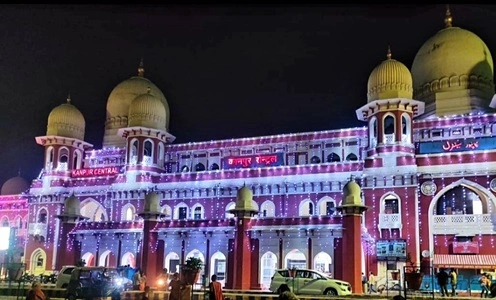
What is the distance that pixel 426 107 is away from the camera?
136ft

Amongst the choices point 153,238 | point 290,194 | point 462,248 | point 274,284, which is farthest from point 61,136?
point 462,248

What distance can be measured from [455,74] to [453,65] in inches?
27.6

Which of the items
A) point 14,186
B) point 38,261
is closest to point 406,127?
point 38,261

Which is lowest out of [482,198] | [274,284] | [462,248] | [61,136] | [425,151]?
[274,284]

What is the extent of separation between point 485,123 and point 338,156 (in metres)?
9.91

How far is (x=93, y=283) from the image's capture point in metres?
Answer: 22.9

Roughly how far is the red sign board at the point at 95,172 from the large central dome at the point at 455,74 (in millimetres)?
23861

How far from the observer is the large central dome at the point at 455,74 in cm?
4025

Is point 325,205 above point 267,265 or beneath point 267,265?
above

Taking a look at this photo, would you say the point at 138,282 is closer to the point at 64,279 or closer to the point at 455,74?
the point at 64,279

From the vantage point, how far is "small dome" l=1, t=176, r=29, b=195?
193ft

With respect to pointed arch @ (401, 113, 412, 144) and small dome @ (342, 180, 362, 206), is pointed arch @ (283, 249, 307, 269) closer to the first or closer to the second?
small dome @ (342, 180, 362, 206)

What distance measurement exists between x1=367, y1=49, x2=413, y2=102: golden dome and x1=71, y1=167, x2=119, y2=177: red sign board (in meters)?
20.6

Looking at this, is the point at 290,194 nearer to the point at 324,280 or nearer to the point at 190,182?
the point at 190,182
